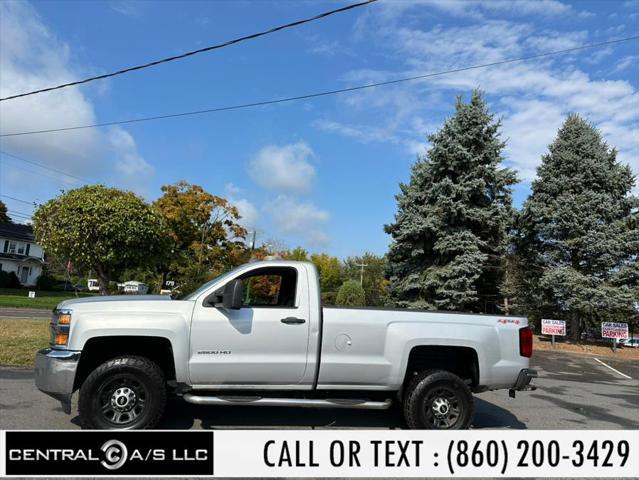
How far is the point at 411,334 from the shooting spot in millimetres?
5453

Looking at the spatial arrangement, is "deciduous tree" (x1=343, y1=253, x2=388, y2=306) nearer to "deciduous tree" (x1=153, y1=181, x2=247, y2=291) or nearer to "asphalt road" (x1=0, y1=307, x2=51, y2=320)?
"deciduous tree" (x1=153, y1=181, x2=247, y2=291)

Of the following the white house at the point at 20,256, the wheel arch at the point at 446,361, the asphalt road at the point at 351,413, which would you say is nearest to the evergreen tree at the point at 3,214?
the white house at the point at 20,256

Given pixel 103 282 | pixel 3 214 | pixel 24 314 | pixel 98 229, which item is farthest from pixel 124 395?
pixel 3 214

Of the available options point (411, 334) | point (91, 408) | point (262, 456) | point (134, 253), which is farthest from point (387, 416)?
point (134, 253)

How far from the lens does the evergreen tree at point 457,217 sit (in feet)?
70.7

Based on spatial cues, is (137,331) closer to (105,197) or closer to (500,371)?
(500,371)

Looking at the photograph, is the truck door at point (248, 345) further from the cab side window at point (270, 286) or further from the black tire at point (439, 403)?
the black tire at point (439, 403)

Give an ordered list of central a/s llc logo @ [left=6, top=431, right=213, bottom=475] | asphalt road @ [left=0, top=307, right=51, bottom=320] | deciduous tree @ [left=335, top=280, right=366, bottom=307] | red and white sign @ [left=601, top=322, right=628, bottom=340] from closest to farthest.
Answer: central a/s llc logo @ [left=6, top=431, right=213, bottom=475]
asphalt road @ [left=0, top=307, right=51, bottom=320]
red and white sign @ [left=601, top=322, right=628, bottom=340]
deciduous tree @ [left=335, top=280, right=366, bottom=307]

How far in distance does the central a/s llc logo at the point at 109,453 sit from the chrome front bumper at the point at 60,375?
584 mm

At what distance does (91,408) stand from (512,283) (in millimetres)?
21752

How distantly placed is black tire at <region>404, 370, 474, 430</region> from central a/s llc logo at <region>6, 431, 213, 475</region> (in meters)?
2.27

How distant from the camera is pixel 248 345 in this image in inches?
204

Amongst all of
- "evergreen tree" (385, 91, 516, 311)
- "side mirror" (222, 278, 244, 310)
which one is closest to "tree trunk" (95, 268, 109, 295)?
"evergreen tree" (385, 91, 516, 311)

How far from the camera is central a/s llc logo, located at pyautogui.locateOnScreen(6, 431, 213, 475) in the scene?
4.05 m
